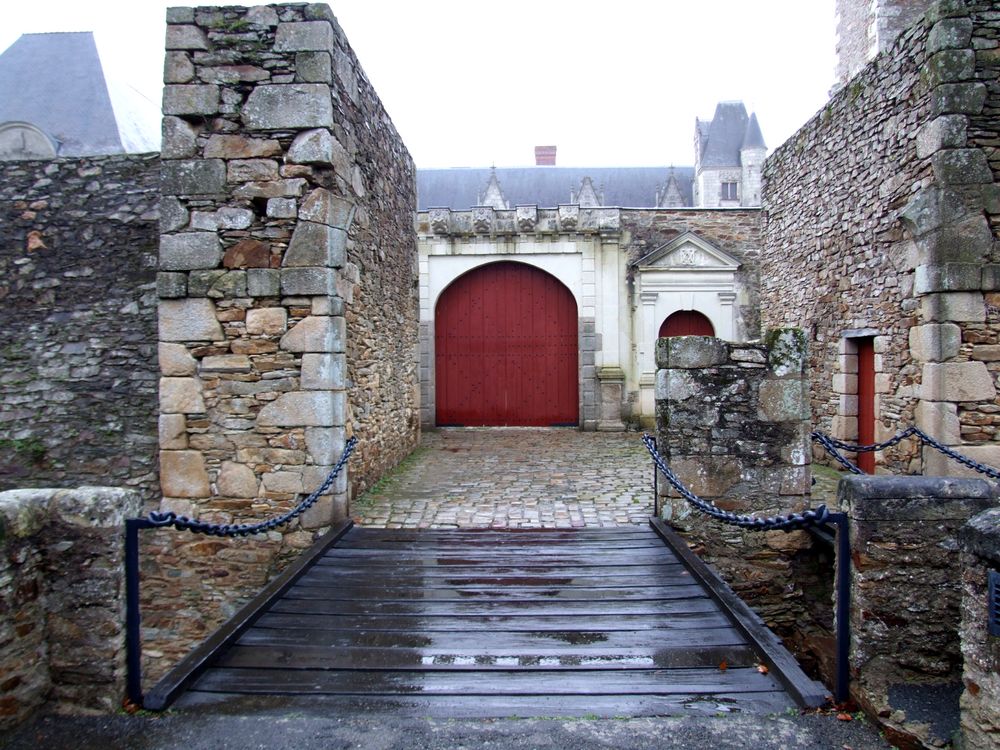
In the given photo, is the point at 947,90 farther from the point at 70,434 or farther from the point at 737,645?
the point at 70,434

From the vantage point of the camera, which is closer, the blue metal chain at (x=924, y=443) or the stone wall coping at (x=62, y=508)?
the stone wall coping at (x=62, y=508)

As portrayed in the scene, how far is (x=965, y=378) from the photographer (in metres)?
5.32

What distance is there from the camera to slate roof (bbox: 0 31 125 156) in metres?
9.05

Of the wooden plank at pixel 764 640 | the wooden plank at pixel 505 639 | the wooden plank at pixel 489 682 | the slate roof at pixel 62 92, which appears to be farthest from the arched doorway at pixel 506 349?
the wooden plank at pixel 489 682

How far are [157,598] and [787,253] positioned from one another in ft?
27.9

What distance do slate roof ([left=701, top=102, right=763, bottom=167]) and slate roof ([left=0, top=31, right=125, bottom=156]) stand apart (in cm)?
2946

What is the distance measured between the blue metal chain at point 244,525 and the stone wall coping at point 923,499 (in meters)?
2.77

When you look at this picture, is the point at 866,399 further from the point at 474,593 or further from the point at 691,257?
the point at 474,593

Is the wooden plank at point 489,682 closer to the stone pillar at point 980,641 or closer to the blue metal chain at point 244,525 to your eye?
the blue metal chain at point 244,525

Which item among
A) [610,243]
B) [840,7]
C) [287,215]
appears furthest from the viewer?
[840,7]

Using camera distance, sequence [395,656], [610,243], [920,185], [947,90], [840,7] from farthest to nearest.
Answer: [840,7], [610,243], [920,185], [947,90], [395,656]

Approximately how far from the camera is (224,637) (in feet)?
10.7

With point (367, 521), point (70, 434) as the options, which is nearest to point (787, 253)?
point (367, 521)

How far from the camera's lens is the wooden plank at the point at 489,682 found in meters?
2.85
